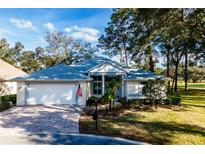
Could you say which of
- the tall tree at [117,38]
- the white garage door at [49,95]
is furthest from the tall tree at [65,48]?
the white garage door at [49,95]

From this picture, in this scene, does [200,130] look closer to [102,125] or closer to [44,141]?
[102,125]

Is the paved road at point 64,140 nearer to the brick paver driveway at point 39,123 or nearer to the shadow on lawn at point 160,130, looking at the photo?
the brick paver driveway at point 39,123

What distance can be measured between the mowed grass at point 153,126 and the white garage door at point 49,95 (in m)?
5.28

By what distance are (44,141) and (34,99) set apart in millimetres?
11088

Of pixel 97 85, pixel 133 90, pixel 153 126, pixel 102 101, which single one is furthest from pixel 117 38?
pixel 153 126

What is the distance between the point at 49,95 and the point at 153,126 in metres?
10.3

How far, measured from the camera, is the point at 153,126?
42.1ft

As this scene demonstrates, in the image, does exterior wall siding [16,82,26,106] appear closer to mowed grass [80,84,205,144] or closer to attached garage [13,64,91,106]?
attached garage [13,64,91,106]

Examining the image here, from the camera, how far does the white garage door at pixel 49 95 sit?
20344mm

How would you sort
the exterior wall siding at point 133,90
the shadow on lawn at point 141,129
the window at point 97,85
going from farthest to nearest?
the window at point 97,85, the exterior wall siding at point 133,90, the shadow on lawn at point 141,129

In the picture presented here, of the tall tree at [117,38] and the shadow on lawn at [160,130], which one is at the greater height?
the tall tree at [117,38]

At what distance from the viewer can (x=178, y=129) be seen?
12.5m

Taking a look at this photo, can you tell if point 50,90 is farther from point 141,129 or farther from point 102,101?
point 141,129
